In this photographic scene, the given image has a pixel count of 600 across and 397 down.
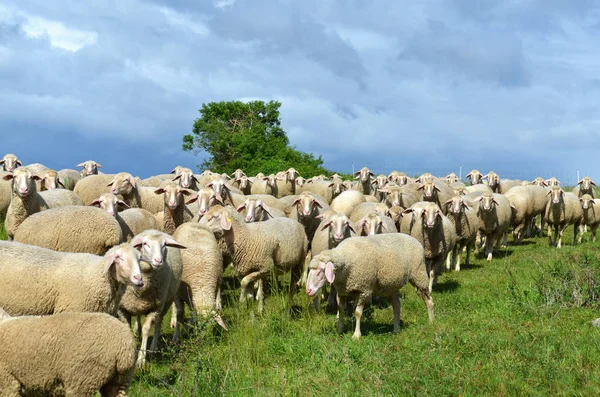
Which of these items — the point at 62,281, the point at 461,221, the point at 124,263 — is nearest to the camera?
the point at 124,263

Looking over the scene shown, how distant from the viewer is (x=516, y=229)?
2133cm

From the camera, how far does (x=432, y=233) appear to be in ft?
45.9

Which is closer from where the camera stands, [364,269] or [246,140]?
[364,269]

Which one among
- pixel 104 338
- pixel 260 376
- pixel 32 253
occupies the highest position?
pixel 32 253

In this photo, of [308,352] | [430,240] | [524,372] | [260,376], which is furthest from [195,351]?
[430,240]

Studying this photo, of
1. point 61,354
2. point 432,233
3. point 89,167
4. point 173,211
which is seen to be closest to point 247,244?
point 173,211

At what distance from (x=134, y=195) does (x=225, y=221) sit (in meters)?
5.18

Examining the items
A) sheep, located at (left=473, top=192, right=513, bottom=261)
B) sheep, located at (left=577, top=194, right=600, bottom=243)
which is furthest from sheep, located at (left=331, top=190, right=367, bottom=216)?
sheep, located at (left=577, top=194, right=600, bottom=243)

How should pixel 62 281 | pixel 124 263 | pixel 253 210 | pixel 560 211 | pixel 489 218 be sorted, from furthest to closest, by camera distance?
1. pixel 560 211
2. pixel 489 218
3. pixel 253 210
4. pixel 62 281
5. pixel 124 263

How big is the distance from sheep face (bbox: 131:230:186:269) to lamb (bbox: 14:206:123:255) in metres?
2.08

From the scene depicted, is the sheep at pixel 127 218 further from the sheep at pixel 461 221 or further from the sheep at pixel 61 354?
the sheep at pixel 461 221

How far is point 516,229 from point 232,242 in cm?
1303

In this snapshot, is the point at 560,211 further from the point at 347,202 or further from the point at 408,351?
the point at 408,351

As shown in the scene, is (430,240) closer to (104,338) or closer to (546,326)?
(546,326)
